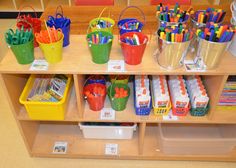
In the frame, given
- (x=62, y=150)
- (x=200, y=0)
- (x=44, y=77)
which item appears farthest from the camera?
(x=200, y=0)

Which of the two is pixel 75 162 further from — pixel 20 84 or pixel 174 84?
pixel 174 84

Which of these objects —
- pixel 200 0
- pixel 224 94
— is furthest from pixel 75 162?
pixel 200 0

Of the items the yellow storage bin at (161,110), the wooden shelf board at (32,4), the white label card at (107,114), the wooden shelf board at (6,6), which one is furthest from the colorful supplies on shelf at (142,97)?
the wooden shelf board at (6,6)

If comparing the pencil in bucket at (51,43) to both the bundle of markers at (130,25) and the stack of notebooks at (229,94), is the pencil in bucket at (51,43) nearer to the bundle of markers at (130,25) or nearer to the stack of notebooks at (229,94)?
the bundle of markers at (130,25)

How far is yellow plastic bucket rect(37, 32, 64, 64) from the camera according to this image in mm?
1163

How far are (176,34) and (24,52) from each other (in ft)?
2.19

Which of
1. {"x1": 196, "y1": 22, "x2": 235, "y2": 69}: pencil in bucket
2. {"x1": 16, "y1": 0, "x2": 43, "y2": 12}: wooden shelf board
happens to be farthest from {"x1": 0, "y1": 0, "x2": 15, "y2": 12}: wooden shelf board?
{"x1": 196, "y1": 22, "x2": 235, "y2": 69}: pencil in bucket

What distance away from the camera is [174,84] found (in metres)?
1.45

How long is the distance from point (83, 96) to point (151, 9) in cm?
76

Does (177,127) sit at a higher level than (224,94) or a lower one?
lower

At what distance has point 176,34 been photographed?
109cm

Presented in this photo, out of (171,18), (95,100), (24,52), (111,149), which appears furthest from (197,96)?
(24,52)

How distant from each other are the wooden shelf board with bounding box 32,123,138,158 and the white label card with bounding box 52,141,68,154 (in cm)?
2

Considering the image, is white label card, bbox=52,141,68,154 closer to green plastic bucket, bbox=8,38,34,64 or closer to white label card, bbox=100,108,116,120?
white label card, bbox=100,108,116,120
